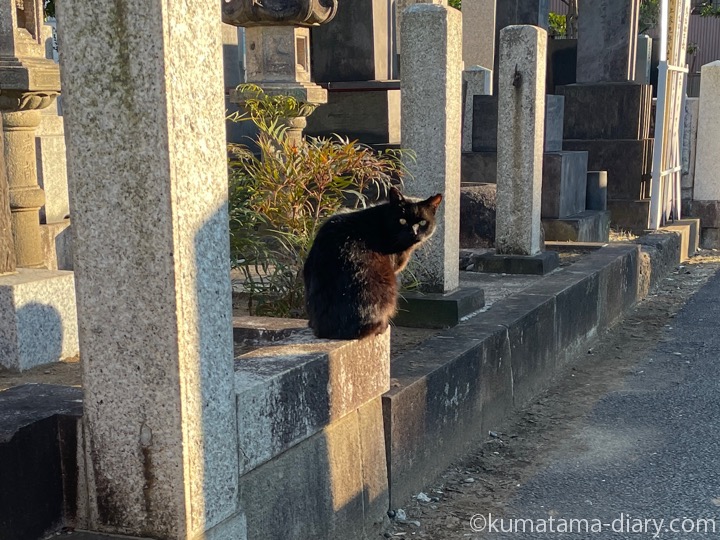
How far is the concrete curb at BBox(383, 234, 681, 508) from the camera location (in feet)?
12.4

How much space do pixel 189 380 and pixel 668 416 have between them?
342 centimetres

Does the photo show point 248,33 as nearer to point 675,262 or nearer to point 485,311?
point 485,311

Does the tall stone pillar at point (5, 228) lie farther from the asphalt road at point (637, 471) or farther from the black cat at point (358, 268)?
the asphalt road at point (637, 471)

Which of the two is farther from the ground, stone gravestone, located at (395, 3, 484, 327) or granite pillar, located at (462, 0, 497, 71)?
granite pillar, located at (462, 0, 497, 71)

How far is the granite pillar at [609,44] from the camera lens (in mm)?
11570

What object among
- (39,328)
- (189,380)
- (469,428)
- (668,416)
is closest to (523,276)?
(668,416)

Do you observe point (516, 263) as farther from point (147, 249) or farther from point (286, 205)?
point (147, 249)

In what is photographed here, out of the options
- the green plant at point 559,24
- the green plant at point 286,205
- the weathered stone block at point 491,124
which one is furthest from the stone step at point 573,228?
the green plant at point 559,24

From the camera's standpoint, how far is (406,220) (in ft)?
12.5

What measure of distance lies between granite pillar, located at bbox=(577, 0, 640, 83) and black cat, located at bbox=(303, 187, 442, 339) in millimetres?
8636

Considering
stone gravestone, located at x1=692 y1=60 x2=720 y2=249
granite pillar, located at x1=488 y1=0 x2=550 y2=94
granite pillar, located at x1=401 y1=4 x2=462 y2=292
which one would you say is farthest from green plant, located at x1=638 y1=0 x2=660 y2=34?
granite pillar, located at x1=401 y1=4 x2=462 y2=292

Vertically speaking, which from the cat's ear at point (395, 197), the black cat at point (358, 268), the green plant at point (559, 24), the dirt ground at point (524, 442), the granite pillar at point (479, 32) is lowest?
the dirt ground at point (524, 442)

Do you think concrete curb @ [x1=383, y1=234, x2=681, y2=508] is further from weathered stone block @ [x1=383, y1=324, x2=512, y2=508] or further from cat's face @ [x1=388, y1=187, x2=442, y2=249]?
cat's face @ [x1=388, y1=187, x2=442, y2=249]

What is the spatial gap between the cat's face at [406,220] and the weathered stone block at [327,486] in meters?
0.71
